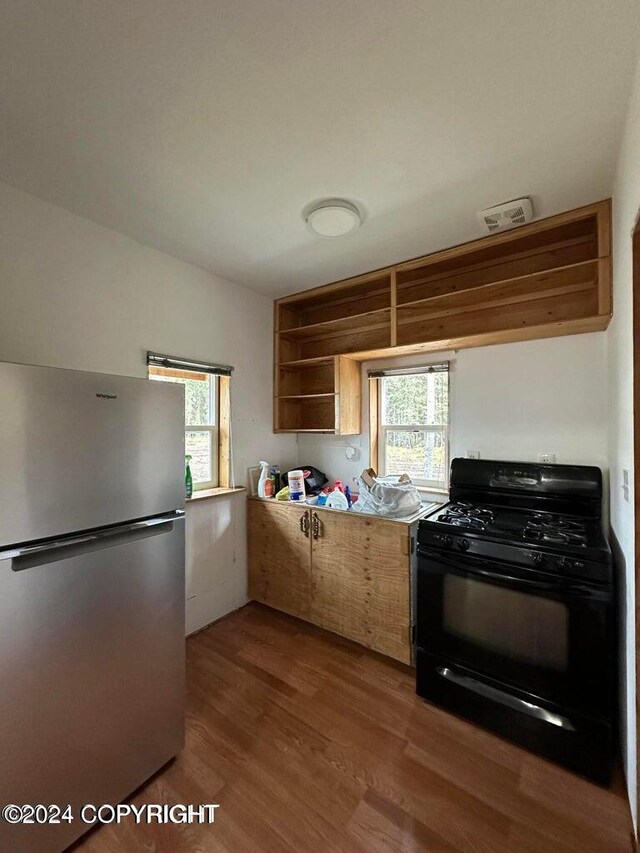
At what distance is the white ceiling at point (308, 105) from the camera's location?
37.5 inches

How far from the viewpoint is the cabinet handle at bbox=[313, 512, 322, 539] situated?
243cm

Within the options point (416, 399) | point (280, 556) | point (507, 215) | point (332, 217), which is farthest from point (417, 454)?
point (332, 217)

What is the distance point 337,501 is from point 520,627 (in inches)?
47.7

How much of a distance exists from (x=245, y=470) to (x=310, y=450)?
66 centimetres

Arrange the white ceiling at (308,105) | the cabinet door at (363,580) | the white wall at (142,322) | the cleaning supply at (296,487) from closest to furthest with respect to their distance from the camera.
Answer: the white ceiling at (308,105)
the white wall at (142,322)
the cabinet door at (363,580)
the cleaning supply at (296,487)

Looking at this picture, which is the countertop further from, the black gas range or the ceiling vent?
A: the ceiling vent

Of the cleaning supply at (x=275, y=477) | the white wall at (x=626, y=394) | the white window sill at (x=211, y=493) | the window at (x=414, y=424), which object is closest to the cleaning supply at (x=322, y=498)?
the cleaning supply at (x=275, y=477)

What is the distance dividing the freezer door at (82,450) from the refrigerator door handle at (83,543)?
0.11 ft

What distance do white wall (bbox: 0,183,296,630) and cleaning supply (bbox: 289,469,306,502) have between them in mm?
384

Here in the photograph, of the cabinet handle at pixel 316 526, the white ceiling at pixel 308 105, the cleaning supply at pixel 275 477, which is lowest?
the cabinet handle at pixel 316 526

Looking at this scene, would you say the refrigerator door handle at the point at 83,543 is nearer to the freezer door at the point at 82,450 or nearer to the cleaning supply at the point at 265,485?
the freezer door at the point at 82,450

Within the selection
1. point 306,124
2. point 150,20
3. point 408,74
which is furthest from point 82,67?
point 408,74

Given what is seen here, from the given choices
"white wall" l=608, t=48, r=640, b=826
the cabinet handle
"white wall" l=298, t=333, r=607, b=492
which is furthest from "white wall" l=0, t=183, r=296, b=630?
"white wall" l=608, t=48, r=640, b=826

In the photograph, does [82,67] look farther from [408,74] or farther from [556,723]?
[556,723]
